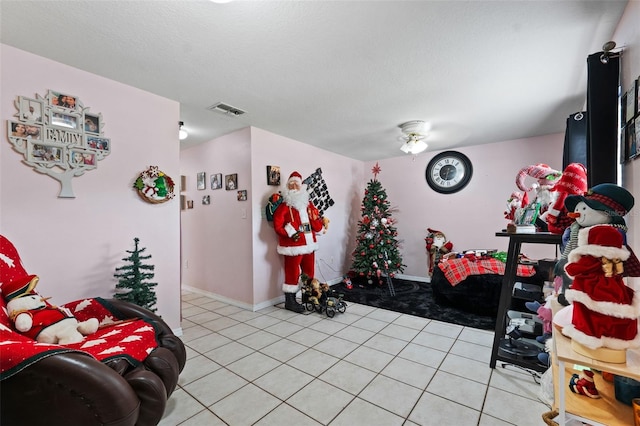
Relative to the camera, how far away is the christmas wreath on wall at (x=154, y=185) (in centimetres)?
238

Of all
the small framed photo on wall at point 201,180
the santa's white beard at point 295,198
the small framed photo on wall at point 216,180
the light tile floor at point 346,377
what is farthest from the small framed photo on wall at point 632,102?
the small framed photo on wall at point 201,180

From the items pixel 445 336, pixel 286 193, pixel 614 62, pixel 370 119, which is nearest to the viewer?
pixel 614 62

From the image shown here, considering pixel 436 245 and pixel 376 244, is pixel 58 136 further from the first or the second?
pixel 436 245

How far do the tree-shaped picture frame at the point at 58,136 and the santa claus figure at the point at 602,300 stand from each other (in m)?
3.02

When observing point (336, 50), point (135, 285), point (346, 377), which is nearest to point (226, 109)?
point (336, 50)

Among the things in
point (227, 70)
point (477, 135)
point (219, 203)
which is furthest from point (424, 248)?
point (227, 70)

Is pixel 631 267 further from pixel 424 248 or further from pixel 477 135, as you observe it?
pixel 424 248

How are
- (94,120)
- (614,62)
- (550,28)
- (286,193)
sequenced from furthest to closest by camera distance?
(286,193) → (94,120) → (550,28) → (614,62)

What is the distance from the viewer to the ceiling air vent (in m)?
2.72

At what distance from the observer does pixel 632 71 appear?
4.44 ft

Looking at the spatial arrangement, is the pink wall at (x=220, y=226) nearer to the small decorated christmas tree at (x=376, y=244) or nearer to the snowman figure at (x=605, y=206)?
the small decorated christmas tree at (x=376, y=244)

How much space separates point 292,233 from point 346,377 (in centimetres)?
174

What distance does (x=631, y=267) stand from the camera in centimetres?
96

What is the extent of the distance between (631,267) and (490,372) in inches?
57.2
